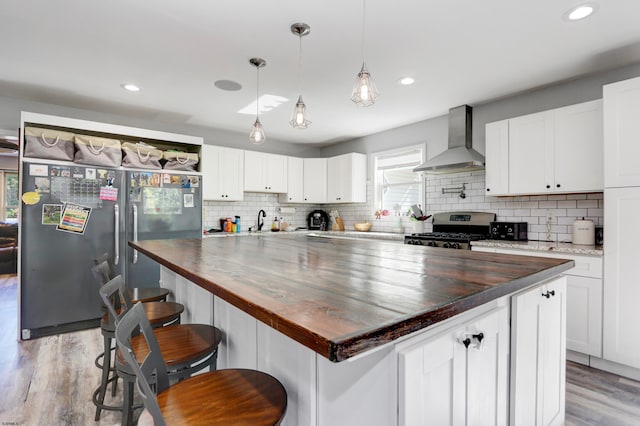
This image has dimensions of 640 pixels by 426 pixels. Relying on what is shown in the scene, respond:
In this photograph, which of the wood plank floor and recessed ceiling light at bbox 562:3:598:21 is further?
recessed ceiling light at bbox 562:3:598:21

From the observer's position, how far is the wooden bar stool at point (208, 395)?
35.5 inches

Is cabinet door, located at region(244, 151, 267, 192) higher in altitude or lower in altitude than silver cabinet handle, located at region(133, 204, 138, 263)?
higher

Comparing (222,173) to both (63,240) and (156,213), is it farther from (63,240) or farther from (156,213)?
(63,240)

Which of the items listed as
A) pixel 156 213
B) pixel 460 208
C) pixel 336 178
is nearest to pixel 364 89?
pixel 460 208

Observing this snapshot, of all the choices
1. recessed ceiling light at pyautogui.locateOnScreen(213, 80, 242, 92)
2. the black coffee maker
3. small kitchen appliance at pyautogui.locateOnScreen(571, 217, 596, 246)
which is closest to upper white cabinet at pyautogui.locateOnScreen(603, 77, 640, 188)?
small kitchen appliance at pyautogui.locateOnScreen(571, 217, 596, 246)

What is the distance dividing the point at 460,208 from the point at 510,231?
2.35 ft

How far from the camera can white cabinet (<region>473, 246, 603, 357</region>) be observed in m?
2.54

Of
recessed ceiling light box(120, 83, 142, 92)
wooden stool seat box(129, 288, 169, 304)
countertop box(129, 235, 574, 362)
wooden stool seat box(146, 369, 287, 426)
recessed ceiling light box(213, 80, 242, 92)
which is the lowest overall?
wooden stool seat box(146, 369, 287, 426)

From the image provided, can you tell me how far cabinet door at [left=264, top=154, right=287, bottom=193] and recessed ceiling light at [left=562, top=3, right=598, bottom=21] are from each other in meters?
3.95

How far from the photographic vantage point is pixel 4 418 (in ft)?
6.13

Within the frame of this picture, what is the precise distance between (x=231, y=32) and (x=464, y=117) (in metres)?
2.81

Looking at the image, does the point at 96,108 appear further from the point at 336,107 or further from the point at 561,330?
the point at 561,330

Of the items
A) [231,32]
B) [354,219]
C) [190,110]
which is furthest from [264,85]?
[354,219]

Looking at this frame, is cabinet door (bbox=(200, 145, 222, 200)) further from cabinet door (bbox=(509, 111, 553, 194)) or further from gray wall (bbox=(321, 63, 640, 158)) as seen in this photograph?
cabinet door (bbox=(509, 111, 553, 194))
